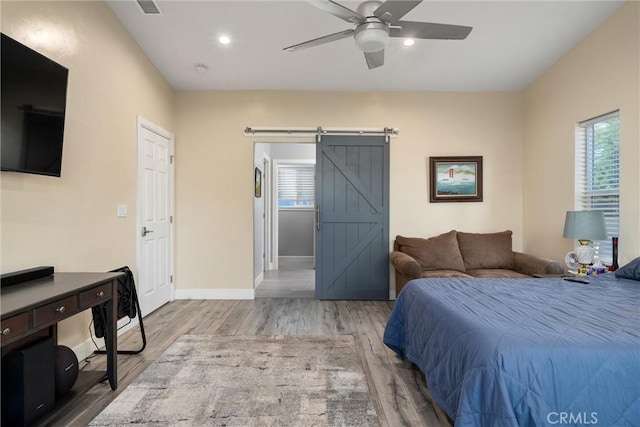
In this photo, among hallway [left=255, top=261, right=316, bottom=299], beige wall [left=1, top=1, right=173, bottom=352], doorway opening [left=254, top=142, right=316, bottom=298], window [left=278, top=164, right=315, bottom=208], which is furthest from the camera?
window [left=278, top=164, right=315, bottom=208]

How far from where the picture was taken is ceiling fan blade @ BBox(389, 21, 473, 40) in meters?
2.09

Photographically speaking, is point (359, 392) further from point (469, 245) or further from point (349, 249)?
point (469, 245)

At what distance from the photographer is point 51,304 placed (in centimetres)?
156

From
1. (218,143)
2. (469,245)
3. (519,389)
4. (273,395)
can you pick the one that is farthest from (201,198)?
(519,389)

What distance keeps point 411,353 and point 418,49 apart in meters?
2.98

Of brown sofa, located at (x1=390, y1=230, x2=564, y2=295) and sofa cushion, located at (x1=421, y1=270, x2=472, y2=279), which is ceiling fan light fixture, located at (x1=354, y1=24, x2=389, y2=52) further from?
Answer: sofa cushion, located at (x1=421, y1=270, x2=472, y2=279)

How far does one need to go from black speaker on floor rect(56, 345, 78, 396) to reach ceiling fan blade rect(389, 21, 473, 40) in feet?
9.58

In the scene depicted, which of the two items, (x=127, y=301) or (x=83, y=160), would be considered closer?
(x=83, y=160)

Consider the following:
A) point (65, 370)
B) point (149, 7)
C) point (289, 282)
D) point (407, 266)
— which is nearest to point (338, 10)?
point (149, 7)

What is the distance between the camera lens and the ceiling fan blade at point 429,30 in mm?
2086

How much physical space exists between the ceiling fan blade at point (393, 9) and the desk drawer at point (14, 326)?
8.18ft

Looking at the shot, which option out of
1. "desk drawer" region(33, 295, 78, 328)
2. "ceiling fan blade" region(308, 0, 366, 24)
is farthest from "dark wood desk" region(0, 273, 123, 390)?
"ceiling fan blade" region(308, 0, 366, 24)

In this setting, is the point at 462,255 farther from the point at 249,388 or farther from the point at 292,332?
the point at 249,388

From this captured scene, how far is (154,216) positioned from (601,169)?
15.5ft
